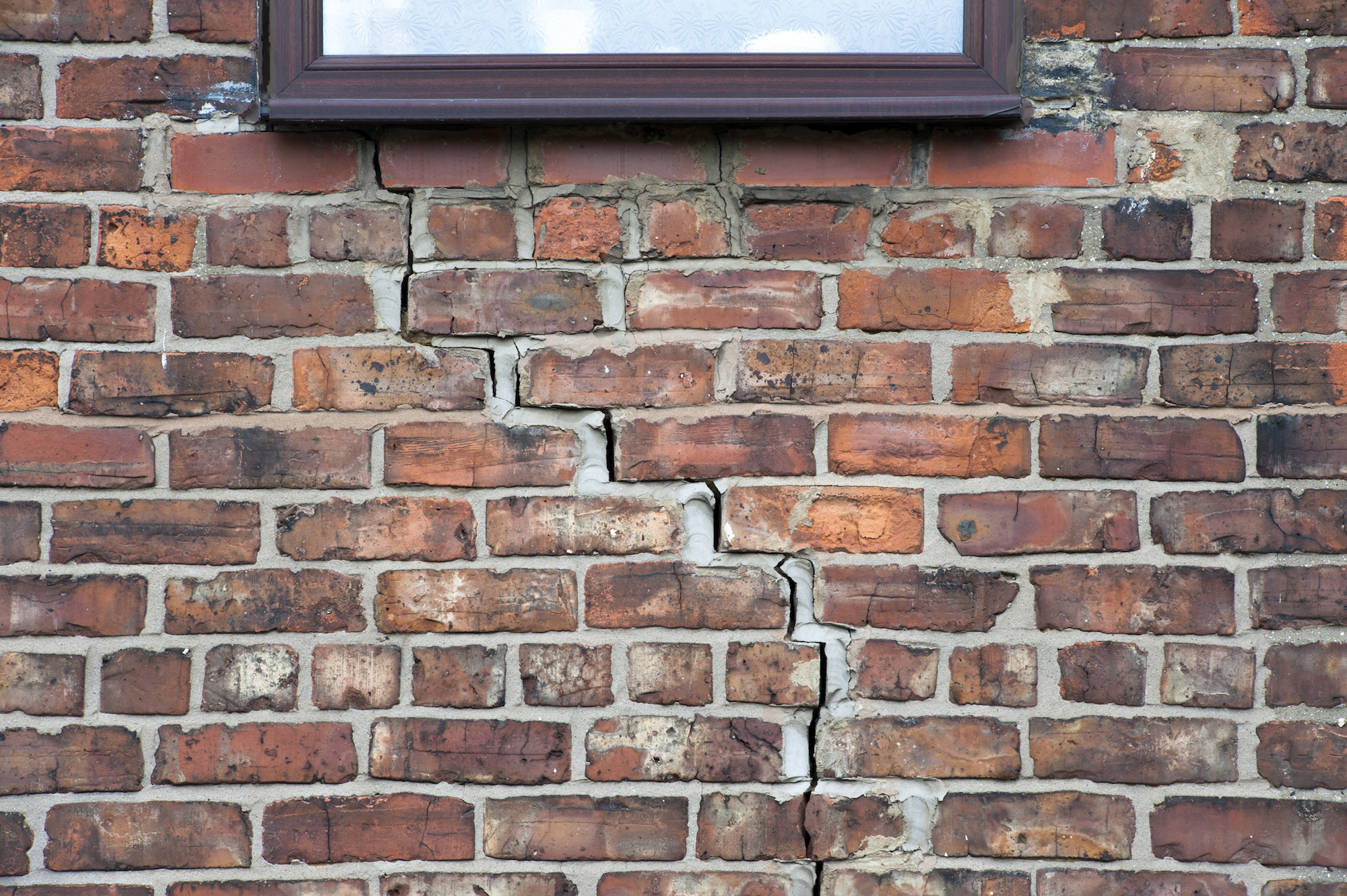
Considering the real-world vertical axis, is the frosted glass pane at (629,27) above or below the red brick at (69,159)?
above

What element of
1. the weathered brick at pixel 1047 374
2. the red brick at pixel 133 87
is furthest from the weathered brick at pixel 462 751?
the red brick at pixel 133 87

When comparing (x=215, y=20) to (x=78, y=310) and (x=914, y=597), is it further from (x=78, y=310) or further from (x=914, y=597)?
(x=914, y=597)

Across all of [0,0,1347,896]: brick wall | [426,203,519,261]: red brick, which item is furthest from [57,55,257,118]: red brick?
[426,203,519,261]: red brick

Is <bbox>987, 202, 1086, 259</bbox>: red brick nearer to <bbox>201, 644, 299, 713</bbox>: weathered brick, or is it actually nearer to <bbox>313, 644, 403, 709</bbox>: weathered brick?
<bbox>313, 644, 403, 709</bbox>: weathered brick

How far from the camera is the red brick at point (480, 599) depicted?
119 cm

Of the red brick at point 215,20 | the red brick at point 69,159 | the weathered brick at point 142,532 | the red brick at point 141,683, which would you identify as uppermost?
the red brick at point 215,20

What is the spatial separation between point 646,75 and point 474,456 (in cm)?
53

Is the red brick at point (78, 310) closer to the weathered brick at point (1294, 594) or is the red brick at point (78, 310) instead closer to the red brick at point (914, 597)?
the red brick at point (914, 597)

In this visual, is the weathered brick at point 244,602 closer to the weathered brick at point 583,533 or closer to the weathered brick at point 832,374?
the weathered brick at point 583,533

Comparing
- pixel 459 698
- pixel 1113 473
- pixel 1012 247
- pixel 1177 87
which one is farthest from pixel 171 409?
pixel 1177 87

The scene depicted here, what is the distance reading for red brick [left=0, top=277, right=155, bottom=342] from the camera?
1.19 metres

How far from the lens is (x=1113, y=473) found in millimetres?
1196

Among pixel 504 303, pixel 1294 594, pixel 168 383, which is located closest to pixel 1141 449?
pixel 1294 594

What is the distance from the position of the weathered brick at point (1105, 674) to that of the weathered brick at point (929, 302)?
16.5 inches
